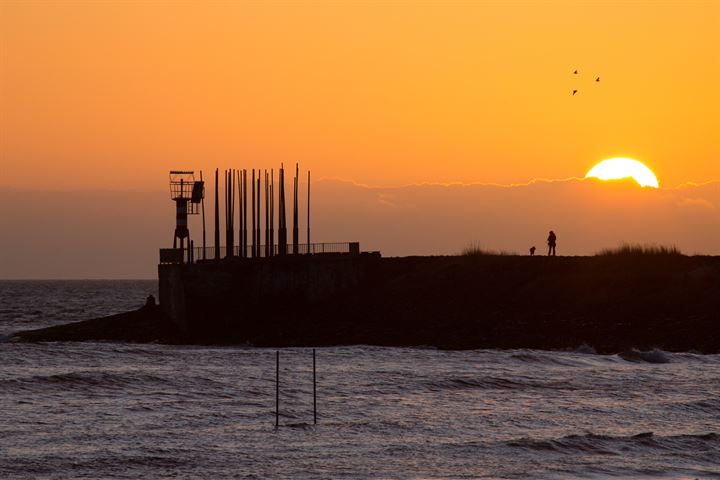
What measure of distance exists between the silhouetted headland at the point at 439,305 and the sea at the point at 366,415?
143 inches

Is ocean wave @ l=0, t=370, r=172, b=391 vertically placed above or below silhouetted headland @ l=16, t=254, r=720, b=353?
below

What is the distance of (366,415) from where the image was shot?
34.8 meters

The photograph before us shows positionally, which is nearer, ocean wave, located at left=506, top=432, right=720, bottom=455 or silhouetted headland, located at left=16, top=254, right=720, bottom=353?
ocean wave, located at left=506, top=432, right=720, bottom=455

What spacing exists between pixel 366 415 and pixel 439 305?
92.5 ft

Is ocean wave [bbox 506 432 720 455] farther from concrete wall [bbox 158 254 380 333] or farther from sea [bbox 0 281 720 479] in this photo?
concrete wall [bbox 158 254 380 333]

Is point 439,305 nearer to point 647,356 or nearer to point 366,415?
point 647,356

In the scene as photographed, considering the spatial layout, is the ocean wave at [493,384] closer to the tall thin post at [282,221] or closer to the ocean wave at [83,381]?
the ocean wave at [83,381]

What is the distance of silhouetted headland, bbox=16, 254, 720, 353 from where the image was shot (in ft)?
184

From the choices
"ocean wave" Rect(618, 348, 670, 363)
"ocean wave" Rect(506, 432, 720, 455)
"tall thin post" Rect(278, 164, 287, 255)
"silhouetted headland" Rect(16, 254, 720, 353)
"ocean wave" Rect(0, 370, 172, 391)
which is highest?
"tall thin post" Rect(278, 164, 287, 255)

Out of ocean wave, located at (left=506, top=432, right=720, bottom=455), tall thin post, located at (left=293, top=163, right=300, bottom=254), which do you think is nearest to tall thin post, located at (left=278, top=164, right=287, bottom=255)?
tall thin post, located at (left=293, top=163, right=300, bottom=254)

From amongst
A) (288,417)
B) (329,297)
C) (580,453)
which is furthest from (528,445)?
(329,297)

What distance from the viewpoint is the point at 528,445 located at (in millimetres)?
29844

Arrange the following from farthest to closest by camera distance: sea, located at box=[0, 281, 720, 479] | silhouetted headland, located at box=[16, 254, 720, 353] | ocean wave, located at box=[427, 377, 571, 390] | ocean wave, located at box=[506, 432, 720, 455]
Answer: silhouetted headland, located at box=[16, 254, 720, 353] < ocean wave, located at box=[427, 377, 571, 390] < ocean wave, located at box=[506, 432, 720, 455] < sea, located at box=[0, 281, 720, 479]

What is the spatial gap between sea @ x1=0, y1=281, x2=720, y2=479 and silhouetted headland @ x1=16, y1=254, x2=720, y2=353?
363 cm
